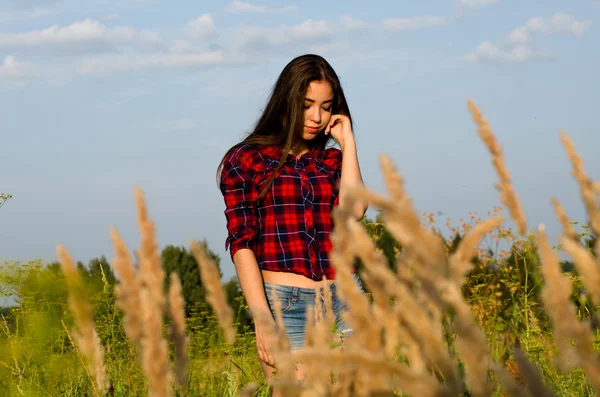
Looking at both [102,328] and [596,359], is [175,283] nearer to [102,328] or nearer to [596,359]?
[596,359]

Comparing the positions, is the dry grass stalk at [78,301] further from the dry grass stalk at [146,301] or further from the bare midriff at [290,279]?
the bare midriff at [290,279]

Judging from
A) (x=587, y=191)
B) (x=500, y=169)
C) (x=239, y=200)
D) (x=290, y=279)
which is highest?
(x=239, y=200)

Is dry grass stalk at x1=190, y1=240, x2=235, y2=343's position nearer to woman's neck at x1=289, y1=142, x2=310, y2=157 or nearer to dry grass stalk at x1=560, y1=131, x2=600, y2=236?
dry grass stalk at x1=560, y1=131, x2=600, y2=236

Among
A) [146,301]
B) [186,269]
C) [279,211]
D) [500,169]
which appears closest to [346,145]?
[279,211]

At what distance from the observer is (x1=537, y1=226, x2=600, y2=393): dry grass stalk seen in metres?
0.79

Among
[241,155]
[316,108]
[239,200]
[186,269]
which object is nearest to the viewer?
[239,200]

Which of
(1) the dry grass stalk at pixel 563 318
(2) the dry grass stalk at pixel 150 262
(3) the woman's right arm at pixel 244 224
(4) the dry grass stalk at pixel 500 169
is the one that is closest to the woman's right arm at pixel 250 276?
(3) the woman's right arm at pixel 244 224

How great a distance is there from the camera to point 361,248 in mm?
842

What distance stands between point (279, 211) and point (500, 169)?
330 centimetres

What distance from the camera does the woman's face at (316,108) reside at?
4.92 metres

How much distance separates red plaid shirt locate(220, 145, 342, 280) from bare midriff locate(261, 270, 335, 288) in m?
0.03

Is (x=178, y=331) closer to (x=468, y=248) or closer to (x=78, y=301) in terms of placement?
(x=78, y=301)

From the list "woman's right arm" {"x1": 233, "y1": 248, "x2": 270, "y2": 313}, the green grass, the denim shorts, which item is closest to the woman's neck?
"woman's right arm" {"x1": 233, "y1": 248, "x2": 270, "y2": 313}

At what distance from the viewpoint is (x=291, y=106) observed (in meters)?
5.01
